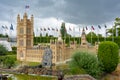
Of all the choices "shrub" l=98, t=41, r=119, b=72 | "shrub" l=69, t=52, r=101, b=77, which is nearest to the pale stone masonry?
"shrub" l=98, t=41, r=119, b=72

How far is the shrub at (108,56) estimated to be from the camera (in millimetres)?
50438

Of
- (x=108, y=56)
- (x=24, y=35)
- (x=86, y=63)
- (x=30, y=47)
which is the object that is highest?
(x=24, y=35)

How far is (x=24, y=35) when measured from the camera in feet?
285

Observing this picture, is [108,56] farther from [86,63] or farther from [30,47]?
[30,47]

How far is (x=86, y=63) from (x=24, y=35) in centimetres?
4512

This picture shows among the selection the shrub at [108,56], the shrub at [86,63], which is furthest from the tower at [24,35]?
the shrub at [86,63]

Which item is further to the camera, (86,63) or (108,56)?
(108,56)

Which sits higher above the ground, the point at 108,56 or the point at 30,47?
the point at 30,47

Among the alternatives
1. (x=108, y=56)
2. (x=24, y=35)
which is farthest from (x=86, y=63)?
(x=24, y=35)

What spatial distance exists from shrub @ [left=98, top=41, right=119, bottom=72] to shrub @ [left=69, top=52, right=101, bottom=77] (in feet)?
14.6

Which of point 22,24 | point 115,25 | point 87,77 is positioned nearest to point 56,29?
point 22,24

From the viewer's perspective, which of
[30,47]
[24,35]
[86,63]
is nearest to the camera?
[86,63]

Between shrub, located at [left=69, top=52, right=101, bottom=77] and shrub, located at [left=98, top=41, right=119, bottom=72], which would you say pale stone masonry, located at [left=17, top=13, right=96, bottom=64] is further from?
shrub, located at [left=69, top=52, right=101, bottom=77]

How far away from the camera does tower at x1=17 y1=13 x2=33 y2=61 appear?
86.2m
